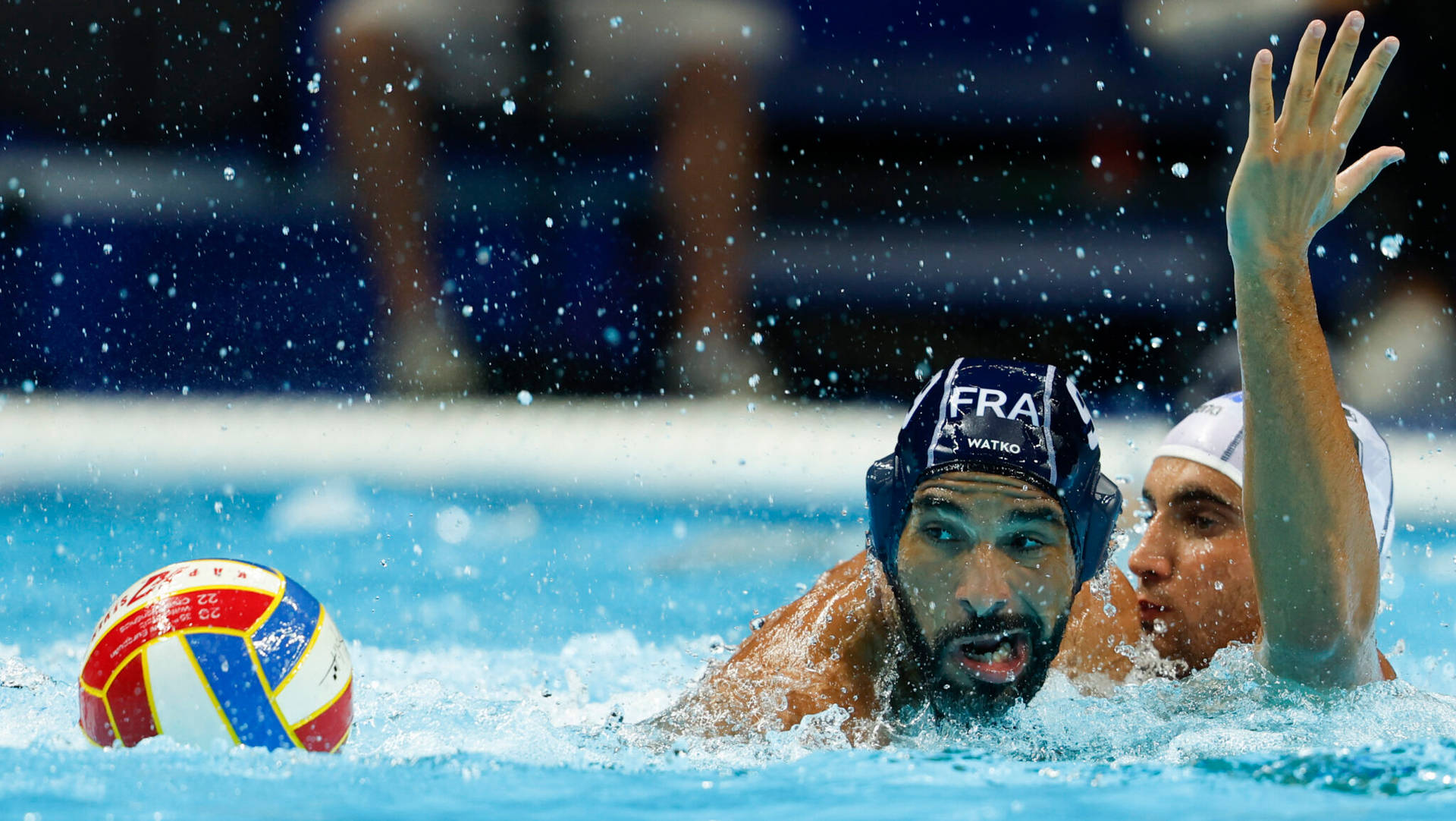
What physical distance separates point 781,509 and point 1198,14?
331 centimetres

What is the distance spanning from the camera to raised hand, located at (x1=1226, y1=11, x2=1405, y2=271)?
2.11m

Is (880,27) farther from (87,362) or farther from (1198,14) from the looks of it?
(87,362)

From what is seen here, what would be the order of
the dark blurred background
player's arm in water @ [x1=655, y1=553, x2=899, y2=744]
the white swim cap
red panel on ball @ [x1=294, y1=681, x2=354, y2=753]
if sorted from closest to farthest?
1. red panel on ball @ [x1=294, y1=681, x2=354, y2=753]
2. player's arm in water @ [x1=655, y1=553, x2=899, y2=744]
3. the white swim cap
4. the dark blurred background

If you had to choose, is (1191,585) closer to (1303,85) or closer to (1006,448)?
(1006,448)

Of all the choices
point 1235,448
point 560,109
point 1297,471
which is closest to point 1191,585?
point 1235,448

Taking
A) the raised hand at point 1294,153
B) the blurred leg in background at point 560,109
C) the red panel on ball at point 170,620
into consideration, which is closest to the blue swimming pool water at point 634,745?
the red panel on ball at point 170,620

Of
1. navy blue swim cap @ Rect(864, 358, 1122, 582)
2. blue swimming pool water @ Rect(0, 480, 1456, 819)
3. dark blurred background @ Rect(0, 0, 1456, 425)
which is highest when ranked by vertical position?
dark blurred background @ Rect(0, 0, 1456, 425)

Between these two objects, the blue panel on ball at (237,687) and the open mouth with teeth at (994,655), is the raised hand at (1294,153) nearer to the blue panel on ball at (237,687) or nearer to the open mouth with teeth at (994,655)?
the open mouth with teeth at (994,655)

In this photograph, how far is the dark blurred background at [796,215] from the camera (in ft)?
23.7

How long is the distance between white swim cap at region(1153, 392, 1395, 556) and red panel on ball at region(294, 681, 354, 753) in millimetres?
1631

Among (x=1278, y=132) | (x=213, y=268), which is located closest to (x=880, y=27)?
(x=213, y=268)

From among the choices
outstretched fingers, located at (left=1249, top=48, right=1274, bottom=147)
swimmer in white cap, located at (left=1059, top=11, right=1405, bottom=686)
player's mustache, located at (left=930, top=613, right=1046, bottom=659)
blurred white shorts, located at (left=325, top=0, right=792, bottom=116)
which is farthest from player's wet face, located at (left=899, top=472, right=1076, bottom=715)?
blurred white shorts, located at (left=325, top=0, right=792, bottom=116)

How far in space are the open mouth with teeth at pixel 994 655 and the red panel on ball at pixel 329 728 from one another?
926mm

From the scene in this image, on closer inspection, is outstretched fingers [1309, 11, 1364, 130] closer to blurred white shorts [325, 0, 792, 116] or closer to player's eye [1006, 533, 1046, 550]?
player's eye [1006, 533, 1046, 550]
